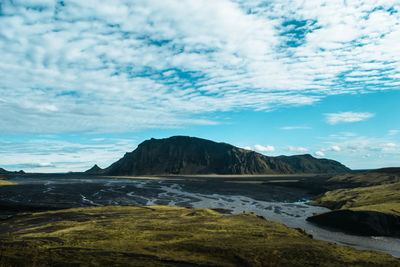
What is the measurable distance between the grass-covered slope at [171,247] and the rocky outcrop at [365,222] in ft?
37.1

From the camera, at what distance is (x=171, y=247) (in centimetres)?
2400

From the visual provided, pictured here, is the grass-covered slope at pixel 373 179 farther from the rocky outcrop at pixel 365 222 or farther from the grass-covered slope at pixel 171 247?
the grass-covered slope at pixel 171 247

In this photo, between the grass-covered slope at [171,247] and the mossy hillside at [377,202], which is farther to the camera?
the mossy hillside at [377,202]

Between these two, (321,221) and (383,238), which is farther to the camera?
(321,221)

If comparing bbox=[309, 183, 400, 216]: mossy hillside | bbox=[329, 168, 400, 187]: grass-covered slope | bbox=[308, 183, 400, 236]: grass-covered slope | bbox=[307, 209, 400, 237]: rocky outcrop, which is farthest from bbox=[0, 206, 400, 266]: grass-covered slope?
bbox=[329, 168, 400, 187]: grass-covered slope

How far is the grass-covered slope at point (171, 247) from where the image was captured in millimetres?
20562

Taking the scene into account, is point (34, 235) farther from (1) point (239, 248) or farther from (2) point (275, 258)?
(2) point (275, 258)

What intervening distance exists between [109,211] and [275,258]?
115 feet

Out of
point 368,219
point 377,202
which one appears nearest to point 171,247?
point 368,219

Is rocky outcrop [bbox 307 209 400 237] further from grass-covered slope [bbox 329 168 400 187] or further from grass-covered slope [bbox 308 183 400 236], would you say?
grass-covered slope [bbox 329 168 400 187]

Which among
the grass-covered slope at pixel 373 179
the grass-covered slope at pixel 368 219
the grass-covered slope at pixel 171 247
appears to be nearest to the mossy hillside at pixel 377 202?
the grass-covered slope at pixel 368 219

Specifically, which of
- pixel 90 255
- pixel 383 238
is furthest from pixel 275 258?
pixel 383 238

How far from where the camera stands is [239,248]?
2336 centimetres

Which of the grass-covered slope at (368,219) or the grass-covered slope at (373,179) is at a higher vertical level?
the grass-covered slope at (373,179)
